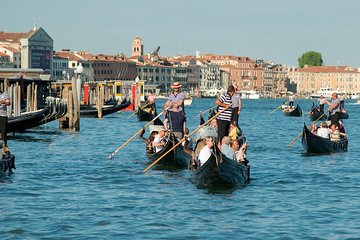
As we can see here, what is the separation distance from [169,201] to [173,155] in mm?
3814

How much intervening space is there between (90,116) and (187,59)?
11090cm

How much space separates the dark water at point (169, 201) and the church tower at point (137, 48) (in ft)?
452

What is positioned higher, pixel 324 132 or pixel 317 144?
pixel 324 132

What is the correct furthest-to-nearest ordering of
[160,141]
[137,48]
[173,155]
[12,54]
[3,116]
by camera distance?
[137,48] < [12,54] < [160,141] < [173,155] < [3,116]

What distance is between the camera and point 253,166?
1881cm

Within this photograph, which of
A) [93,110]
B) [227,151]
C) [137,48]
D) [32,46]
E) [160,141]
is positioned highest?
[137,48]

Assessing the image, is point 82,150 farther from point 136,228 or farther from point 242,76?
point 242,76

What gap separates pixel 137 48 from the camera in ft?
521

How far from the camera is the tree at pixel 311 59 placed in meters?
186

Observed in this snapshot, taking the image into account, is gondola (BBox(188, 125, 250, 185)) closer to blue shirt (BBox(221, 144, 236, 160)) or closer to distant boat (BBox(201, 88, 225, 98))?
blue shirt (BBox(221, 144, 236, 160))

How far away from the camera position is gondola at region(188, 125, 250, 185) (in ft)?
45.1

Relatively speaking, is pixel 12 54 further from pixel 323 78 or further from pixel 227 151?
pixel 227 151

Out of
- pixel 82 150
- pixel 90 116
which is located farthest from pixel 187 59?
pixel 82 150

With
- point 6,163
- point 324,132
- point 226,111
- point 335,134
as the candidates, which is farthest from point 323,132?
point 6,163
